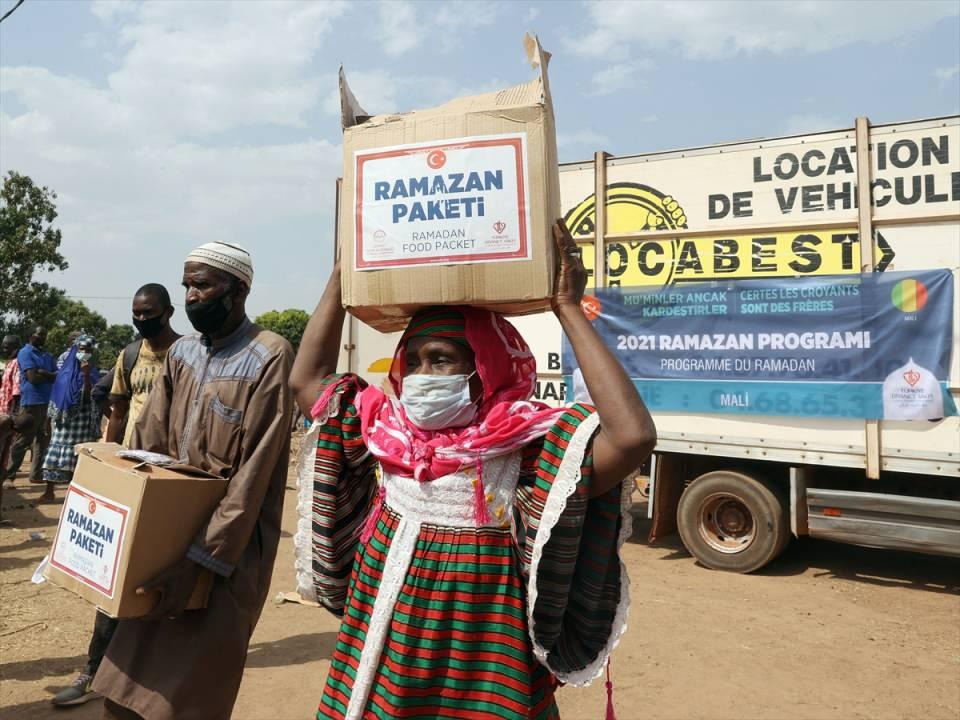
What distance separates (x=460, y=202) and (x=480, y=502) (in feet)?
2.15

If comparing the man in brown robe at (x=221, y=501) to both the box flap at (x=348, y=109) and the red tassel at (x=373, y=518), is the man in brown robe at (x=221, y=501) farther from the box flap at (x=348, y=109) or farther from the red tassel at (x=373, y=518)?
the box flap at (x=348, y=109)

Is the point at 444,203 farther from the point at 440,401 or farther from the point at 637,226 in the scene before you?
the point at 637,226

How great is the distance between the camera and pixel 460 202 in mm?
1685

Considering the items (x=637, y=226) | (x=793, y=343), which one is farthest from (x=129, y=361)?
(x=793, y=343)

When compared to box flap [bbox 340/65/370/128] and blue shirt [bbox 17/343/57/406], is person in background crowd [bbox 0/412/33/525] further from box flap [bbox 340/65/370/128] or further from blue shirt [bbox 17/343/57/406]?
blue shirt [bbox 17/343/57/406]

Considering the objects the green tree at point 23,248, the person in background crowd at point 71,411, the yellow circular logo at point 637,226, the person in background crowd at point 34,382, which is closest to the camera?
the yellow circular logo at point 637,226

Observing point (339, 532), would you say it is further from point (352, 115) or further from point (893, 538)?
point (893, 538)

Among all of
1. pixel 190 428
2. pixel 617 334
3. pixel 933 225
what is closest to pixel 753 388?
pixel 617 334

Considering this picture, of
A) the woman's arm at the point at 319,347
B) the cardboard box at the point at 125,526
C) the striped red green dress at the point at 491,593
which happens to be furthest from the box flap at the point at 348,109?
the cardboard box at the point at 125,526

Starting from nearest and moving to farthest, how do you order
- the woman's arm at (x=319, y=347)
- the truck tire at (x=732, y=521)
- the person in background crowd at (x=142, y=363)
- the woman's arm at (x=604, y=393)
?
the woman's arm at (x=604, y=393), the woman's arm at (x=319, y=347), the person in background crowd at (x=142, y=363), the truck tire at (x=732, y=521)

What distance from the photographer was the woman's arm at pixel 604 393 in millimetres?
1562

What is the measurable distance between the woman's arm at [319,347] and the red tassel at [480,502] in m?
0.53

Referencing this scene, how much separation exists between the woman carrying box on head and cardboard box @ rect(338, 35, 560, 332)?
9 cm

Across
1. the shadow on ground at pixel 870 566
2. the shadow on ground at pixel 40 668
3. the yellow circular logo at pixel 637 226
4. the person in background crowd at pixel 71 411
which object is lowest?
the shadow on ground at pixel 870 566
